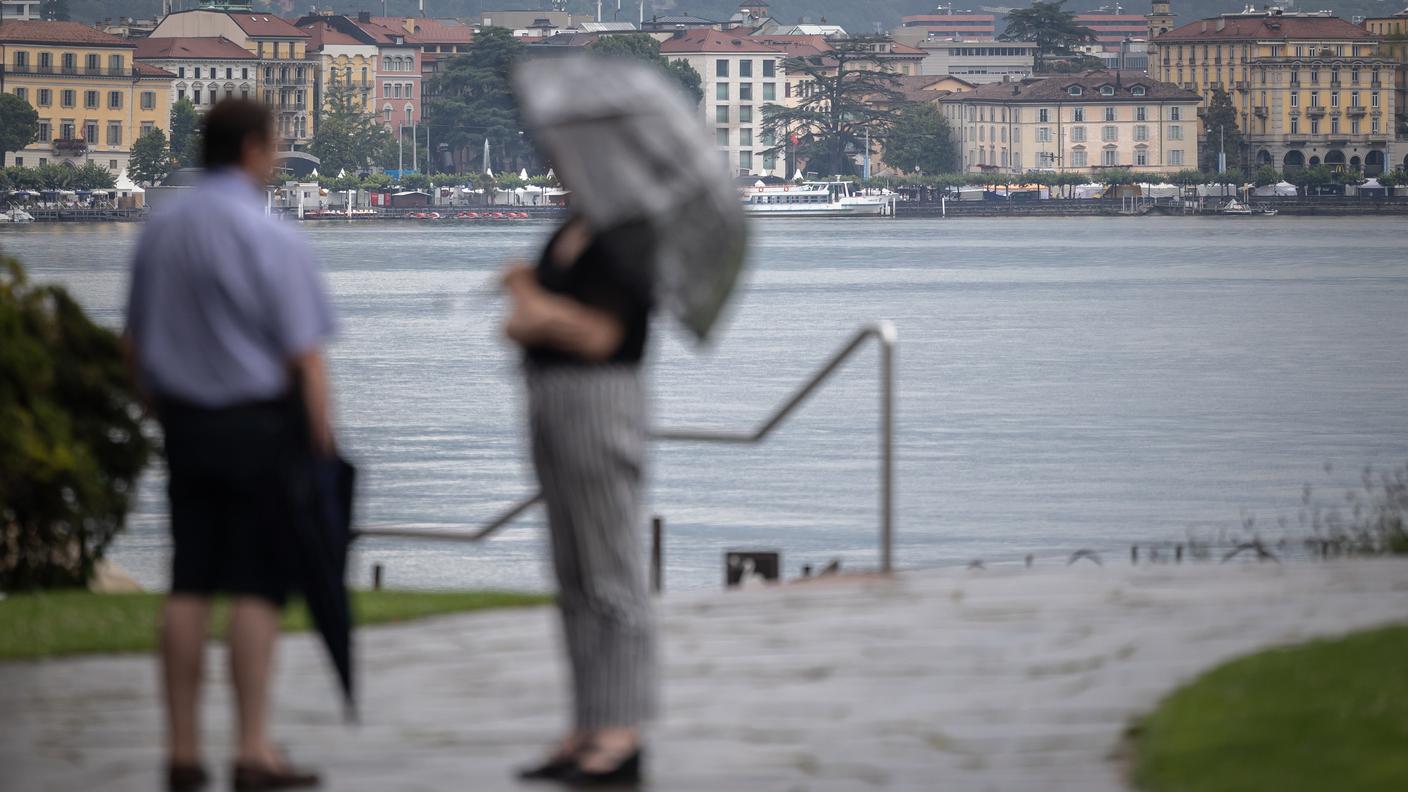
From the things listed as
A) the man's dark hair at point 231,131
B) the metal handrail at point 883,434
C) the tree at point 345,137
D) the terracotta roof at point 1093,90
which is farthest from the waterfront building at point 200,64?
the man's dark hair at point 231,131

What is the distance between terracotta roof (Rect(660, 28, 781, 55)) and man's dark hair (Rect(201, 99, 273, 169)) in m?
181

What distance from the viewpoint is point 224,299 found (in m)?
4.40

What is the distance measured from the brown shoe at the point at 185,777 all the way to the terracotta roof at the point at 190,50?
161 meters

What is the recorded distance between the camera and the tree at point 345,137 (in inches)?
6516

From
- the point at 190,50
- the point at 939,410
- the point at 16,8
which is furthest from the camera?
the point at 16,8

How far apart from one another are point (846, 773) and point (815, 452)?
103 feet

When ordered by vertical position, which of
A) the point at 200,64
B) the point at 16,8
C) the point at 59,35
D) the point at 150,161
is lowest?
the point at 150,161

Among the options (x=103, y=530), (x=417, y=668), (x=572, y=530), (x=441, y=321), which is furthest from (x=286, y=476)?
(x=441, y=321)

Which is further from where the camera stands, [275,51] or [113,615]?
[275,51]

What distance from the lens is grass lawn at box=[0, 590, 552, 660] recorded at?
6.05 m

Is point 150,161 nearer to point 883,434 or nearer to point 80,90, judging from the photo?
point 80,90

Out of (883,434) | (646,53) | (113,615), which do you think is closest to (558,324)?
(113,615)

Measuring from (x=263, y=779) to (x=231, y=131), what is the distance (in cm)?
117

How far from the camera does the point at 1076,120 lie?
6693 inches
